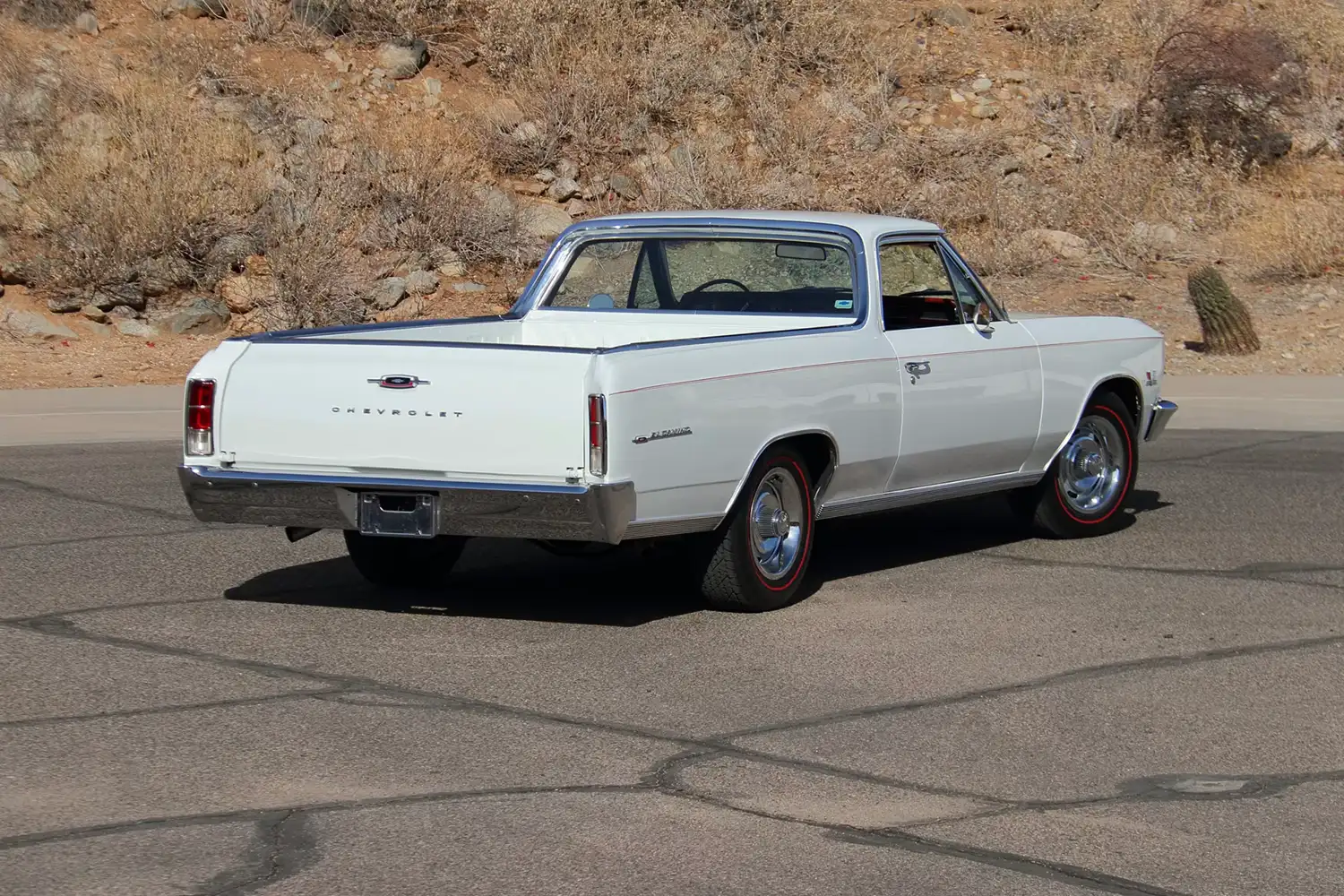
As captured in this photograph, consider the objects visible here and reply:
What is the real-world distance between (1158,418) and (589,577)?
147 inches

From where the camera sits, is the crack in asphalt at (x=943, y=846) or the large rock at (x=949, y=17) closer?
the crack in asphalt at (x=943, y=846)

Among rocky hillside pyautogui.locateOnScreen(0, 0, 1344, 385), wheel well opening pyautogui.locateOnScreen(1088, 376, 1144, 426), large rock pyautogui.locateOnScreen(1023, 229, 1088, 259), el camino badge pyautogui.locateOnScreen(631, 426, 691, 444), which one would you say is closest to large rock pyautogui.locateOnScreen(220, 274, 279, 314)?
rocky hillside pyautogui.locateOnScreen(0, 0, 1344, 385)

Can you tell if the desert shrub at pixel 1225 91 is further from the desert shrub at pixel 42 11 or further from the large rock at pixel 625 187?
the desert shrub at pixel 42 11

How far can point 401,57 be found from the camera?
26.8 m

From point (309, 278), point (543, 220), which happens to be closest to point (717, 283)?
point (309, 278)

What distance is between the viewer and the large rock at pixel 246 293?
21062 millimetres

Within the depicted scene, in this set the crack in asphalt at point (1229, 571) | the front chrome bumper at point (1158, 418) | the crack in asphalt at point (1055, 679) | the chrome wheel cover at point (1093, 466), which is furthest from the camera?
the front chrome bumper at point (1158, 418)

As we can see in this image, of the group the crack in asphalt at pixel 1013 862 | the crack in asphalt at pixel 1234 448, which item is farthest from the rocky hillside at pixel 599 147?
the crack in asphalt at pixel 1013 862

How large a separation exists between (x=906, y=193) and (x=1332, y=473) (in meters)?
13.8

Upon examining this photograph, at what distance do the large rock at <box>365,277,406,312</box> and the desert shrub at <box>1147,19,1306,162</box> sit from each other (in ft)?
41.7

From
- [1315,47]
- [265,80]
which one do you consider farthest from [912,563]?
[1315,47]

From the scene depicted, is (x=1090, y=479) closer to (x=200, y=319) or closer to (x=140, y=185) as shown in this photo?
(x=200, y=319)

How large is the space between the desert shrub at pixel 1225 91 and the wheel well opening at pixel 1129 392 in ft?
58.6

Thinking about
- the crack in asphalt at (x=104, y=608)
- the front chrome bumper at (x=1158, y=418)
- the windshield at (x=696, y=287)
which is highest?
the windshield at (x=696, y=287)
